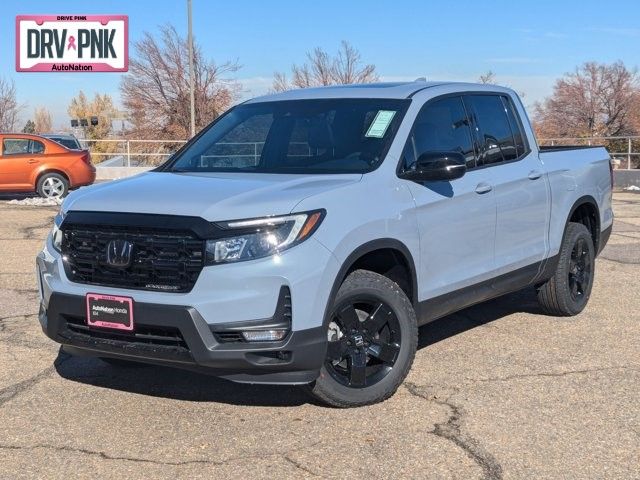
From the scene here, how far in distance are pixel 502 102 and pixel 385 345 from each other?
256 centimetres

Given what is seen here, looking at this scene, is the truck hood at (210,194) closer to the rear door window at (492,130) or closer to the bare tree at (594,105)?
the rear door window at (492,130)

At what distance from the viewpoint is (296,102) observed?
5797 mm

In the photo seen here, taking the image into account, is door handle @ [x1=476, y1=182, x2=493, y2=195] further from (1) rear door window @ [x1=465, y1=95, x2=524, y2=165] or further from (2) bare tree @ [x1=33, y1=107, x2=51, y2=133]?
(2) bare tree @ [x1=33, y1=107, x2=51, y2=133]

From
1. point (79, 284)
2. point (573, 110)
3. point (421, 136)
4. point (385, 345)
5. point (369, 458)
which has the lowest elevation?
point (369, 458)

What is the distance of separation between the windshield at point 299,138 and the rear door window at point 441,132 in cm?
15

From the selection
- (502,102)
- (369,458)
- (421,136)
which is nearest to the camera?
(369,458)

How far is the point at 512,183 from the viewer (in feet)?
19.2

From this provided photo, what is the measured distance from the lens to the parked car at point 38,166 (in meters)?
17.8

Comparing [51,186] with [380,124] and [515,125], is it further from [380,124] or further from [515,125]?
[380,124]

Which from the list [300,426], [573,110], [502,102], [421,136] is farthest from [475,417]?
[573,110]

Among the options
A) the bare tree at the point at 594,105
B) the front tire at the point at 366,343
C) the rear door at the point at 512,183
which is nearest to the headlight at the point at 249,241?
the front tire at the point at 366,343

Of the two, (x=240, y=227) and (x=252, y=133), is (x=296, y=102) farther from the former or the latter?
(x=240, y=227)

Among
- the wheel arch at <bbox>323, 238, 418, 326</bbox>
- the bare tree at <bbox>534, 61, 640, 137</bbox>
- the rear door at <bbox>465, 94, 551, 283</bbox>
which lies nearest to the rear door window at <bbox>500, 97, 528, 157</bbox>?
the rear door at <bbox>465, 94, 551, 283</bbox>

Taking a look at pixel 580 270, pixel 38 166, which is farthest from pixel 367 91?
pixel 38 166
